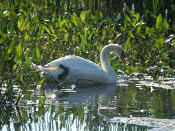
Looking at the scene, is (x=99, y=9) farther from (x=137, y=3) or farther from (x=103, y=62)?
(x=103, y=62)

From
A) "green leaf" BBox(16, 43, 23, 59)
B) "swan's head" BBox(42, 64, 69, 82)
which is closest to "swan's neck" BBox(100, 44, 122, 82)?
"swan's head" BBox(42, 64, 69, 82)

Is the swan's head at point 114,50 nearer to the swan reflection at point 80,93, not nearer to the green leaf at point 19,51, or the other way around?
the swan reflection at point 80,93

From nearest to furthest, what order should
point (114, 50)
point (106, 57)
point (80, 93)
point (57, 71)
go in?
1. point (80, 93)
2. point (57, 71)
3. point (106, 57)
4. point (114, 50)

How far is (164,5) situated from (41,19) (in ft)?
9.20

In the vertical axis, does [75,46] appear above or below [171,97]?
above

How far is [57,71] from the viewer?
29.9 feet

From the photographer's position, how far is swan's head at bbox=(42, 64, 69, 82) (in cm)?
909

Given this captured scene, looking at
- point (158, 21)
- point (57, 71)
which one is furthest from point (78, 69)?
point (158, 21)

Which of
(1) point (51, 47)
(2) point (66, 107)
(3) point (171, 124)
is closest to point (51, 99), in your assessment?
(2) point (66, 107)

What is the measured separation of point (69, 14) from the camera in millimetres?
12156

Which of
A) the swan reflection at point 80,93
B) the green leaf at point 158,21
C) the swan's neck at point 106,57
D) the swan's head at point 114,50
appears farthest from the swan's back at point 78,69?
the green leaf at point 158,21

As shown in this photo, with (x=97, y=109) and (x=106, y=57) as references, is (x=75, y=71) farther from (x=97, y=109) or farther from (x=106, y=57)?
(x=97, y=109)

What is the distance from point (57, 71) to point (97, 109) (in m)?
2.00

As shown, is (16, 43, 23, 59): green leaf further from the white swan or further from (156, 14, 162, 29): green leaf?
(156, 14, 162, 29): green leaf
